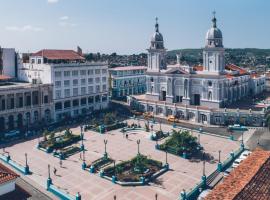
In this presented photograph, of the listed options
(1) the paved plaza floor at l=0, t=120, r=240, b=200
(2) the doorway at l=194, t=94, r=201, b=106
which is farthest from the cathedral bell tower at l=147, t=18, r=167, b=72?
(1) the paved plaza floor at l=0, t=120, r=240, b=200

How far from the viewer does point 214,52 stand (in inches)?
3809

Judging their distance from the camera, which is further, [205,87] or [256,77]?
[256,77]

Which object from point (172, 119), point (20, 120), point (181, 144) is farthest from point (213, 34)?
point (20, 120)

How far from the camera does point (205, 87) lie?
98.8 m

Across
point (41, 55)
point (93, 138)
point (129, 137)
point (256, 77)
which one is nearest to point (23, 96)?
point (41, 55)

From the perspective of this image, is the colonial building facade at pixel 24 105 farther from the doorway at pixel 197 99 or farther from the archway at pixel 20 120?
the doorway at pixel 197 99

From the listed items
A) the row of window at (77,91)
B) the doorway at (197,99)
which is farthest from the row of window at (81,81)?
the doorway at (197,99)

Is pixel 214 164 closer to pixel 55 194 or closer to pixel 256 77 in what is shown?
pixel 55 194

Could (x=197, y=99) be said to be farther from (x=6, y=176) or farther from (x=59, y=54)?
(x=6, y=176)

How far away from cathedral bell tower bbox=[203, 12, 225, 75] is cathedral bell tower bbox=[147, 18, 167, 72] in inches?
664

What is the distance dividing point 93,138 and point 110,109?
34.2 metres

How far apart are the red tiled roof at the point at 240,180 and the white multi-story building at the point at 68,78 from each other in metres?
73.9

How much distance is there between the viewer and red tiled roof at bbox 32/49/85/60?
9988 centimetres

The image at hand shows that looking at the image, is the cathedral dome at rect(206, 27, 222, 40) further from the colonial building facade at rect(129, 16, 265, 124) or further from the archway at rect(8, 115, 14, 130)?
the archway at rect(8, 115, 14, 130)
